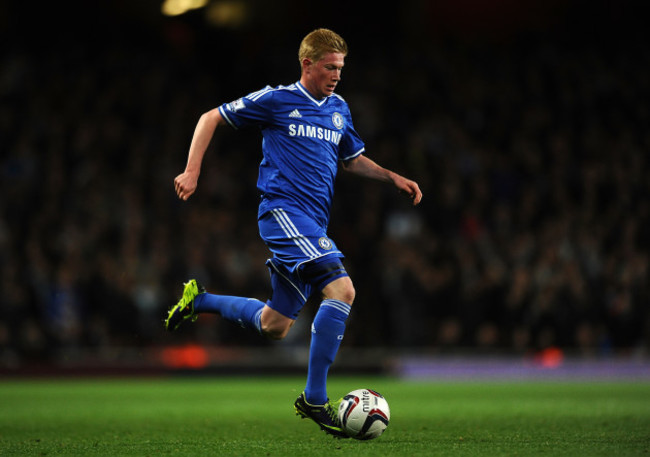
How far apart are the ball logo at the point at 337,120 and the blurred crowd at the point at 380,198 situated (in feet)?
26.9

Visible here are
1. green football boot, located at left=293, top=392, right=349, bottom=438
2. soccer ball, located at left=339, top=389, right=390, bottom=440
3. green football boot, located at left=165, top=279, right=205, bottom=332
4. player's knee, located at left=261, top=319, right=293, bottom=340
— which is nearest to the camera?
Answer: soccer ball, located at left=339, top=389, right=390, bottom=440

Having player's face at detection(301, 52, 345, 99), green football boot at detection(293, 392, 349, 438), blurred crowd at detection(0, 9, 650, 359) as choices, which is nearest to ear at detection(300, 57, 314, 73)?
player's face at detection(301, 52, 345, 99)

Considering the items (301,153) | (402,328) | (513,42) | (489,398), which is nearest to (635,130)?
(513,42)

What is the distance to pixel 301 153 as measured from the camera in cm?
608

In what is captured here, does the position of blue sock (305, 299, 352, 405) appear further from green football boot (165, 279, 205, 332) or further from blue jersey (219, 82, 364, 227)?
green football boot (165, 279, 205, 332)

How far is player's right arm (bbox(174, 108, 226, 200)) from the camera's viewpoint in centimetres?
562

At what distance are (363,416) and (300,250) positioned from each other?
3.39ft

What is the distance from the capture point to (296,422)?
726cm

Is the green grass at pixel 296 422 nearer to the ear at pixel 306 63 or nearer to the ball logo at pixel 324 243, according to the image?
the ball logo at pixel 324 243

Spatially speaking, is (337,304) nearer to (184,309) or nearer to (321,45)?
(184,309)

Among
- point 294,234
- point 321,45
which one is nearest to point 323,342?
point 294,234

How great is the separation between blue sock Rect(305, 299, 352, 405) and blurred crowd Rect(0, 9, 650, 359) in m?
8.53

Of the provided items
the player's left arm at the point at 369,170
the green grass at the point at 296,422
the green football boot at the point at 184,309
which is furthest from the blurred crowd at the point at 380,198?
the player's left arm at the point at 369,170

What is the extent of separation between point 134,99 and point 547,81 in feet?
25.6
